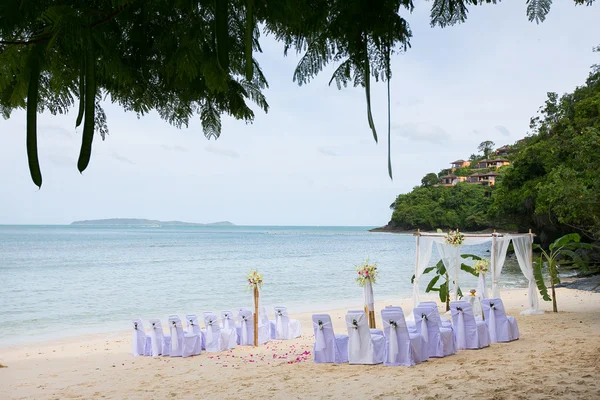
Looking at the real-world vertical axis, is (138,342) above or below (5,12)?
below

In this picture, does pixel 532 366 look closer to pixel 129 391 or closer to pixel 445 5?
pixel 129 391

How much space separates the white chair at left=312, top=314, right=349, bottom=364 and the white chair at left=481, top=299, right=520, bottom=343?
103 inches

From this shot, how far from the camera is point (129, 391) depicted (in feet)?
22.8

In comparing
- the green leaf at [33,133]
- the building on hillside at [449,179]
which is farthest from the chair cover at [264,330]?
the building on hillside at [449,179]

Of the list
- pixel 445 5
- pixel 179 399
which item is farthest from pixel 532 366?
pixel 445 5

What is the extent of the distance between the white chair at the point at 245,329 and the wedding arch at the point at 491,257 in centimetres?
375

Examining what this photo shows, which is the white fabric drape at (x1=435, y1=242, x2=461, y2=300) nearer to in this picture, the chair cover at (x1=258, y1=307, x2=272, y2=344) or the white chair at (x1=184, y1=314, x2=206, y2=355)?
the chair cover at (x1=258, y1=307, x2=272, y2=344)

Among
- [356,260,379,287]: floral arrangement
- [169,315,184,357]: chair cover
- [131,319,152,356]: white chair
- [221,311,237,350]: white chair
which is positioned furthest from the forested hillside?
[131,319,152,356]: white chair

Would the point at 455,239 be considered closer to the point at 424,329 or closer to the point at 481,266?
the point at 481,266

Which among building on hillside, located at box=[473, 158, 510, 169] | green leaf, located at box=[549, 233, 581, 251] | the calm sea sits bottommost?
the calm sea

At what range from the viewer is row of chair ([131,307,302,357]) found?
9.20 metres

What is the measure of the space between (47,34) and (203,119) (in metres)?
0.62

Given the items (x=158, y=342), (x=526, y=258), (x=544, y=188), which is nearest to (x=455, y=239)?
(x=526, y=258)

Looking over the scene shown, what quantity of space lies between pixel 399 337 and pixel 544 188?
45.8ft
